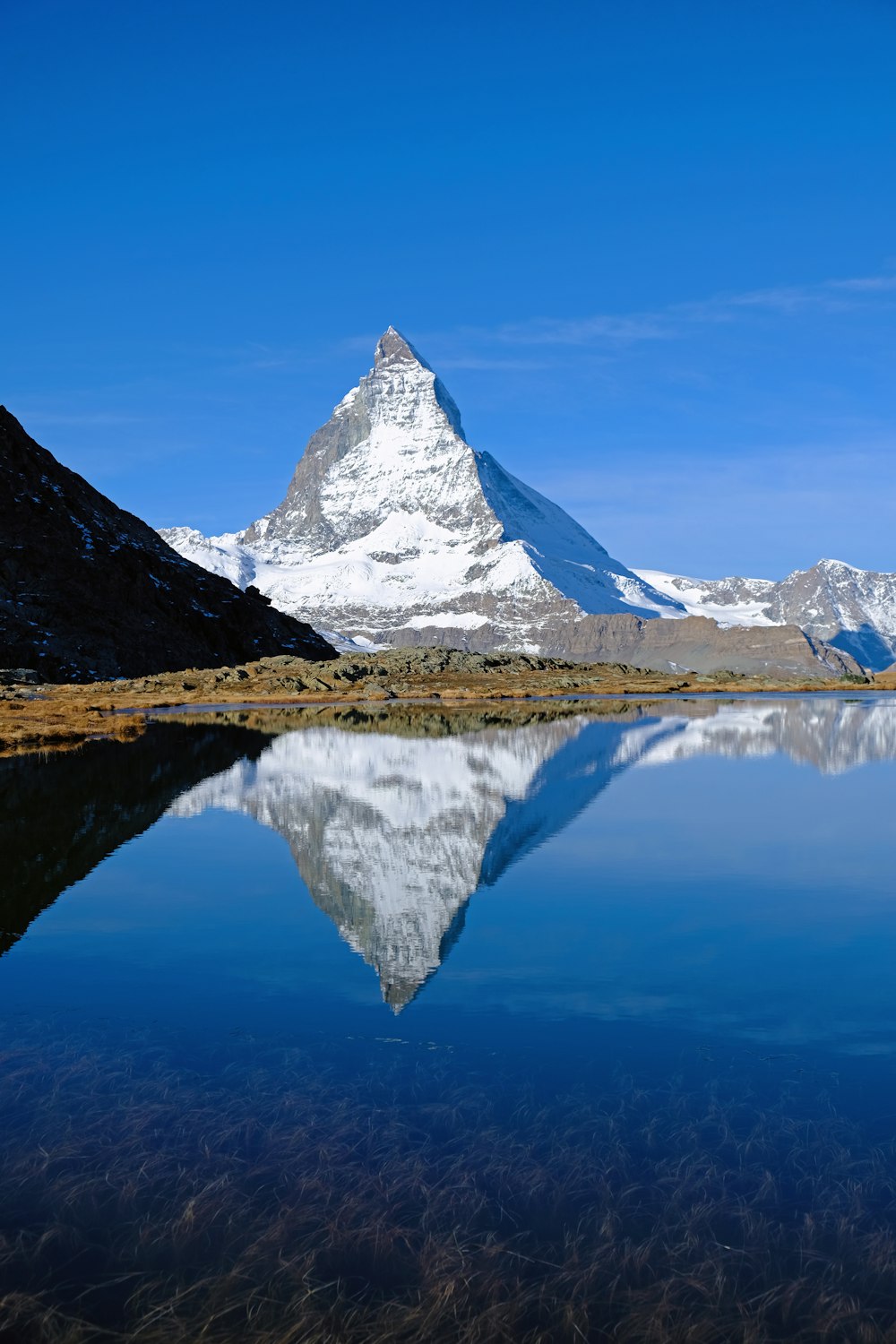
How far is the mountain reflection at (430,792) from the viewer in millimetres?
22047

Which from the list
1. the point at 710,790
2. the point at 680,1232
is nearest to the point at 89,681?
the point at 710,790

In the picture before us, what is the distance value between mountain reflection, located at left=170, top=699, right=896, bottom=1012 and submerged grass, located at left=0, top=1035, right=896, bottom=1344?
4.54 meters

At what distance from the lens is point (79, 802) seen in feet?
125

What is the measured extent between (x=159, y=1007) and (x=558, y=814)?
71.6 feet

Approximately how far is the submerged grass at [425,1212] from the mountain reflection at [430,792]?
179 inches

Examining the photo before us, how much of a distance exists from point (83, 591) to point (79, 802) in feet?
408

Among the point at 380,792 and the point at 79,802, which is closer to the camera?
the point at 79,802

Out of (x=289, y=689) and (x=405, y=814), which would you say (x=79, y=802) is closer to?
(x=405, y=814)

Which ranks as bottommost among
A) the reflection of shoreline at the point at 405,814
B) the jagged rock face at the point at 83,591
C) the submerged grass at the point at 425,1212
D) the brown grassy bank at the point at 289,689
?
the submerged grass at the point at 425,1212

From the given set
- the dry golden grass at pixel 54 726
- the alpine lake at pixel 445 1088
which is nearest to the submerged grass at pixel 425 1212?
the alpine lake at pixel 445 1088

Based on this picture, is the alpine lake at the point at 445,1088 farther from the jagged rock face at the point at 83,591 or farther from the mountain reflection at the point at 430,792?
the jagged rock face at the point at 83,591

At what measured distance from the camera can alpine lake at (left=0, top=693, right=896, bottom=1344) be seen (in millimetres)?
8727

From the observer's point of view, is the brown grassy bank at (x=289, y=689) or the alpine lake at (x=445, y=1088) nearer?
the alpine lake at (x=445, y=1088)

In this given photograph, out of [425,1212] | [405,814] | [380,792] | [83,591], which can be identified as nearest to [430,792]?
[380,792]
